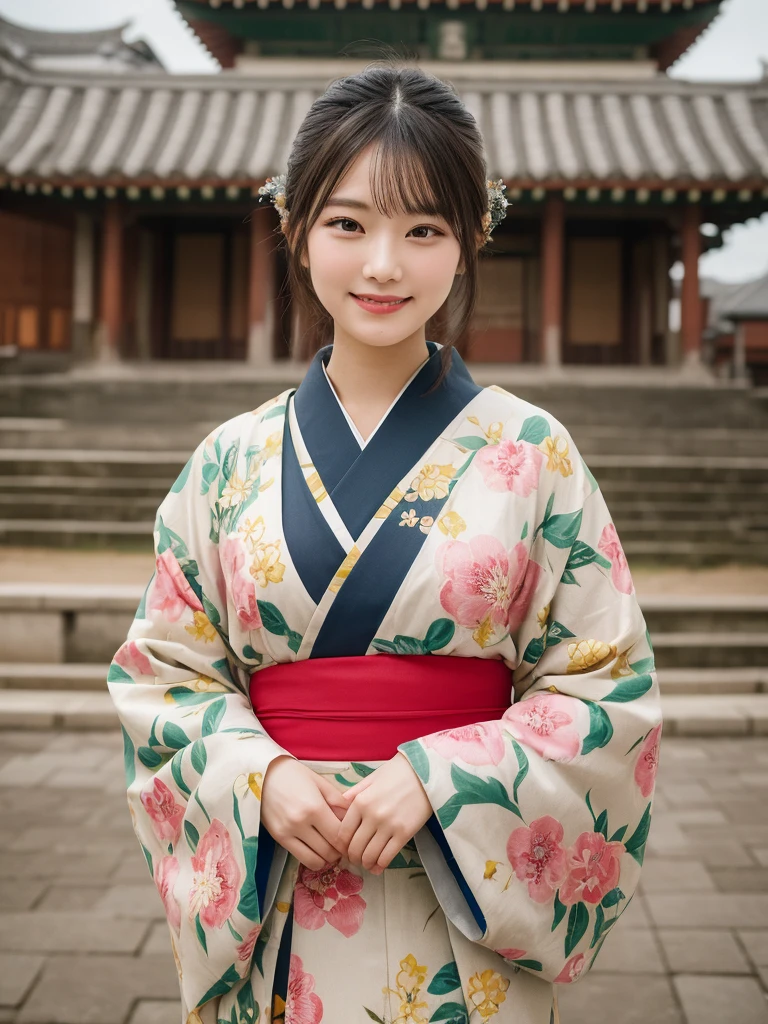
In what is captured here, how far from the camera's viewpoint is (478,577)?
4.09ft

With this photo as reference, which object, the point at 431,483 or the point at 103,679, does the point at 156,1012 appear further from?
the point at 103,679

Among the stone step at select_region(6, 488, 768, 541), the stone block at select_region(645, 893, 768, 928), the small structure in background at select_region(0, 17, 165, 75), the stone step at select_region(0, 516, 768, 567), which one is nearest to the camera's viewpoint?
the stone block at select_region(645, 893, 768, 928)

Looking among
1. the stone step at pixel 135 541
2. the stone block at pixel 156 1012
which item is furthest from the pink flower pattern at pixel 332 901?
the stone step at pixel 135 541

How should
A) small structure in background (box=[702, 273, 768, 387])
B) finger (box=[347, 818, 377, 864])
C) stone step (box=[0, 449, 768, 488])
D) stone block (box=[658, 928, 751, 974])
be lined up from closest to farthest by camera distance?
finger (box=[347, 818, 377, 864]), stone block (box=[658, 928, 751, 974]), stone step (box=[0, 449, 768, 488]), small structure in background (box=[702, 273, 768, 387])

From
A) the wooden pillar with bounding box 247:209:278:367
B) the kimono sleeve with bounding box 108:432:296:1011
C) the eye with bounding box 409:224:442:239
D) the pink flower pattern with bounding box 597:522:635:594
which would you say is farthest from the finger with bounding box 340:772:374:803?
the wooden pillar with bounding box 247:209:278:367

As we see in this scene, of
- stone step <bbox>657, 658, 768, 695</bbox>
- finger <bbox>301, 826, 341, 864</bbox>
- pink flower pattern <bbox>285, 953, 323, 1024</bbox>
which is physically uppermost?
finger <bbox>301, 826, 341, 864</bbox>

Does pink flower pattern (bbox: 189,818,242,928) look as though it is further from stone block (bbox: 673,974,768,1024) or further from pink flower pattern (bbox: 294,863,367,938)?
stone block (bbox: 673,974,768,1024)

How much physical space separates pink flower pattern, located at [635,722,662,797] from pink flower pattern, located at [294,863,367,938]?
0.42 meters

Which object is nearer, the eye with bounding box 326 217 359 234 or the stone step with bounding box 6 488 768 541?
the eye with bounding box 326 217 359 234

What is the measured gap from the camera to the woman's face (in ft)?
4.10

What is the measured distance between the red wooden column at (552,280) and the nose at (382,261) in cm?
1067

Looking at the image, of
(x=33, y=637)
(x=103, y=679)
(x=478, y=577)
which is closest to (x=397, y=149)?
(x=478, y=577)

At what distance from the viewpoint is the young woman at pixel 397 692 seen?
1227 mm

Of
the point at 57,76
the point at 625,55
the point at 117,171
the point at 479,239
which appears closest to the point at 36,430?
the point at 117,171
